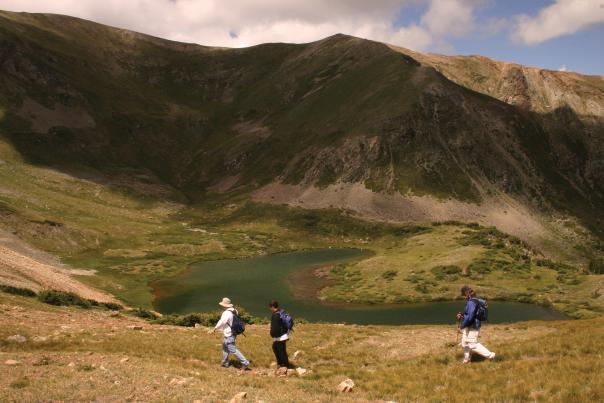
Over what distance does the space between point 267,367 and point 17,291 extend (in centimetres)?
2740

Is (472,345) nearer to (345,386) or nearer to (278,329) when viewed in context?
(345,386)

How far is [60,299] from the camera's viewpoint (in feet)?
141

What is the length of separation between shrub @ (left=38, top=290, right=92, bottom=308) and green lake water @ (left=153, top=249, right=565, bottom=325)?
21.9m

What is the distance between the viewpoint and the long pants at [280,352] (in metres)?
23.4

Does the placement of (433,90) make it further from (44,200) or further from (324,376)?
(324,376)

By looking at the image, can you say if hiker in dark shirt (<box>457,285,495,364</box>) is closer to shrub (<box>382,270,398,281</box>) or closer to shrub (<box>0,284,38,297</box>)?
shrub (<box>0,284,38,297</box>)

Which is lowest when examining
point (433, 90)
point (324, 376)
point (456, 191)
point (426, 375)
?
point (324, 376)

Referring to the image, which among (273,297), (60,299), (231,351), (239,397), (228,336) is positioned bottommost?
(273,297)

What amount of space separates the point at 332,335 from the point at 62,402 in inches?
840

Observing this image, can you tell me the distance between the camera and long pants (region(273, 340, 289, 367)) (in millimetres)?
23438

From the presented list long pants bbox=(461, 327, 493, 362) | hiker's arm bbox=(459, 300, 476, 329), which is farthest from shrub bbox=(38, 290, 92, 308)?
hiker's arm bbox=(459, 300, 476, 329)

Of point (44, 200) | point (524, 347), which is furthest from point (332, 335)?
point (44, 200)

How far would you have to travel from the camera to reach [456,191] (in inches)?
6033

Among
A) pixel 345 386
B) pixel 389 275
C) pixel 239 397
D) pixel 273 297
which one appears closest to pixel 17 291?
pixel 239 397
